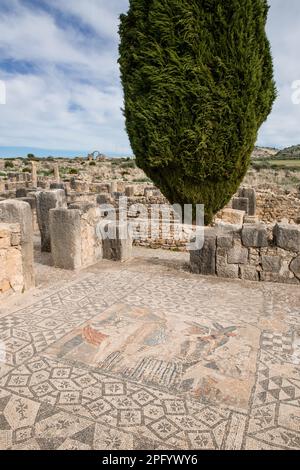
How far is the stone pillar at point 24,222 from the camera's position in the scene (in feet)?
18.4

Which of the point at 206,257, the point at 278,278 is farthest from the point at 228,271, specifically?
the point at 278,278

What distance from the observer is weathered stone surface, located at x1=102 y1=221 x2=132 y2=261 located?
7.60m

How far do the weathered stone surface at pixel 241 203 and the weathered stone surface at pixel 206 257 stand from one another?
757cm

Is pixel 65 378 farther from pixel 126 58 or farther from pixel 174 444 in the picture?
pixel 126 58

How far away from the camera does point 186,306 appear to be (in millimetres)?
5059

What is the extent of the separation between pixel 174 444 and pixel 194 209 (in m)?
8.90

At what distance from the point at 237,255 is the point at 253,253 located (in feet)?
0.96

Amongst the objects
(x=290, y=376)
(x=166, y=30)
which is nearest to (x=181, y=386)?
(x=290, y=376)

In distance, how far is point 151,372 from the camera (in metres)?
3.37

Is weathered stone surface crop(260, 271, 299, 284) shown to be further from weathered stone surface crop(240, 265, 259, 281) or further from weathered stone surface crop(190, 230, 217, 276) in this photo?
weathered stone surface crop(190, 230, 217, 276)

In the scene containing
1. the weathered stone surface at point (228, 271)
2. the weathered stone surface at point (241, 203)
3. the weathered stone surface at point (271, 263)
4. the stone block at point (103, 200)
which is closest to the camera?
the weathered stone surface at point (271, 263)

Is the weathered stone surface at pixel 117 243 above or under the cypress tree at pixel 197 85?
under

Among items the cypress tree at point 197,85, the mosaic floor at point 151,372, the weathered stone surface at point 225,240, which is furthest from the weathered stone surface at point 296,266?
the cypress tree at point 197,85

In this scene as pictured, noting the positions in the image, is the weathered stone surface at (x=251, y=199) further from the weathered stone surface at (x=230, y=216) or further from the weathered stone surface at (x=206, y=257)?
the weathered stone surface at (x=206, y=257)
